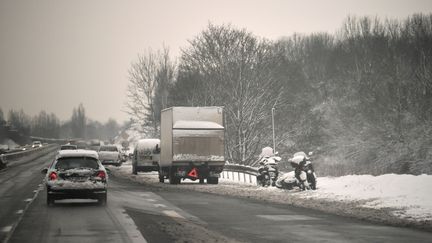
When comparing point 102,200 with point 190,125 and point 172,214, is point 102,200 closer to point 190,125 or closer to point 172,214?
point 172,214

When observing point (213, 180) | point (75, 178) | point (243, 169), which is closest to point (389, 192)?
point (75, 178)

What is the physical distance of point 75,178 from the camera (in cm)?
1933

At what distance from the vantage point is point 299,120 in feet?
220

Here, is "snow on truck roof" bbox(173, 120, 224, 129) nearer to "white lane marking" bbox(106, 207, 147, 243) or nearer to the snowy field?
the snowy field

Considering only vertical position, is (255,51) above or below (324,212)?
above

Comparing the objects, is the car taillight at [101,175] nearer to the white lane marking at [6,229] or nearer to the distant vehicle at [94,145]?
the white lane marking at [6,229]

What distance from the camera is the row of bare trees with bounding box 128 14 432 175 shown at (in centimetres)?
4988

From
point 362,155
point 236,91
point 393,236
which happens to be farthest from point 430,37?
point 393,236

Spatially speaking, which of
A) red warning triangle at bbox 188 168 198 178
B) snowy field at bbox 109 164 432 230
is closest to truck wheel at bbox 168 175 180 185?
red warning triangle at bbox 188 168 198 178

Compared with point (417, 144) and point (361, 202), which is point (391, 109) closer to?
point (417, 144)

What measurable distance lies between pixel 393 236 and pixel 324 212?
5.30m

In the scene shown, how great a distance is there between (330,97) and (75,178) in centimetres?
5674

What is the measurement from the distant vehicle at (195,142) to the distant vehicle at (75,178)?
11202mm

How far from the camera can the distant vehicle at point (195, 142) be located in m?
31.1
